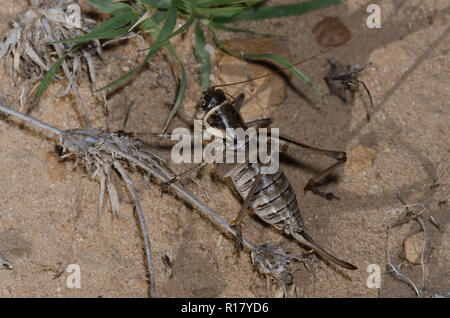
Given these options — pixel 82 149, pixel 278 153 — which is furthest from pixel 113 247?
pixel 278 153

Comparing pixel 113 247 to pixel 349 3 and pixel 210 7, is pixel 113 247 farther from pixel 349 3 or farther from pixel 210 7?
pixel 349 3

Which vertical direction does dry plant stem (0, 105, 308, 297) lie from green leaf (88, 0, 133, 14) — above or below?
below

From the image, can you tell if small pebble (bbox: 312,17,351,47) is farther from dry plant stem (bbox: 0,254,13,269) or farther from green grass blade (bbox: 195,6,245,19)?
dry plant stem (bbox: 0,254,13,269)

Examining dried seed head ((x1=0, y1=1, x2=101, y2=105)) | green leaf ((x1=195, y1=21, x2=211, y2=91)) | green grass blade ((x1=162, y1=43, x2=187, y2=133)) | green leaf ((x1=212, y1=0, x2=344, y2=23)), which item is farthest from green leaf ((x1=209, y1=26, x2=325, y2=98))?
dried seed head ((x1=0, y1=1, x2=101, y2=105))

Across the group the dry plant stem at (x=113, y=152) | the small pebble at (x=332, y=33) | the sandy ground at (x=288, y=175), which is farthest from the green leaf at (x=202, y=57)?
the small pebble at (x=332, y=33)

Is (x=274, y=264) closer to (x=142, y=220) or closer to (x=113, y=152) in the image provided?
(x=142, y=220)

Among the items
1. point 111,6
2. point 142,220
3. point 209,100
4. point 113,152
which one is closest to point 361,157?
point 209,100
